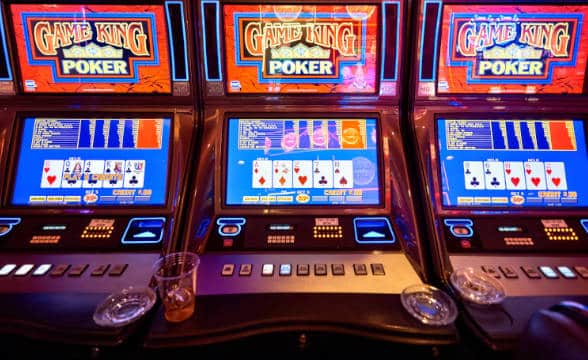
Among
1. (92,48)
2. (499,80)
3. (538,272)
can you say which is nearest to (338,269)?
(538,272)

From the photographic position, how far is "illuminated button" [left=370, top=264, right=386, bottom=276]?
1.76 metres

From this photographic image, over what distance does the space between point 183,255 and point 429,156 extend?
1.52 m

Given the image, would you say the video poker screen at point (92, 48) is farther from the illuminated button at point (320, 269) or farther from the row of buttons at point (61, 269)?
the illuminated button at point (320, 269)

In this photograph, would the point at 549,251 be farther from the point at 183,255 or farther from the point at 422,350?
the point at 183,255

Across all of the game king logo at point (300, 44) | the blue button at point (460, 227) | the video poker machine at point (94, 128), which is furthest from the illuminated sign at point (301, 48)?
the blue button at point (460, 227)

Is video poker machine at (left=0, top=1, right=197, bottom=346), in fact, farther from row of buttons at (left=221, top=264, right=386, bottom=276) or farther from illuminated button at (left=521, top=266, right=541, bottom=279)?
illuminated button at (left=521, top=266, right=541, bottom=279)

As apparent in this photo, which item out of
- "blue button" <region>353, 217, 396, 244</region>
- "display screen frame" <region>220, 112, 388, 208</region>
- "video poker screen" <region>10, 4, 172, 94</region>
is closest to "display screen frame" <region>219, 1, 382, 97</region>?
"display screen frame" <region>220, 112, 388, 208</region>

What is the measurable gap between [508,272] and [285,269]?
1.08 metres

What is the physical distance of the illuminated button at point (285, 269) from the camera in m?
1.77

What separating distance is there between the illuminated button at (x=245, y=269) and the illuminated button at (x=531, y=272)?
134 cm

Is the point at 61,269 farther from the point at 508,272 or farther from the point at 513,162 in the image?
the point at 513,162

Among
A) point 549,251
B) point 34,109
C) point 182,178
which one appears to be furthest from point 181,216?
point 549,251

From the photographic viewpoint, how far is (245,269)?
1.79 meters

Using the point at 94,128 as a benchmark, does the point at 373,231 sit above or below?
below
